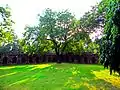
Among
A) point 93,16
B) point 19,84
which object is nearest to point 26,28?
point 93,16

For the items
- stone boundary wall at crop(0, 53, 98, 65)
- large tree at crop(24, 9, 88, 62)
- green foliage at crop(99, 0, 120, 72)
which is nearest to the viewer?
green foliage at crop(99, 0, 120, 72)

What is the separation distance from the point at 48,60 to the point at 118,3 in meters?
40.0

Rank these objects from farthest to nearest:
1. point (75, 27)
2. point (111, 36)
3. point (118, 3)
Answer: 1. point (75, 27)
2. point (111, 36)
3. point (118, 3)

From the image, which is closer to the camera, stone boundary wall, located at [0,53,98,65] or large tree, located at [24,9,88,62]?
large tree, located at [24,9,88,62]

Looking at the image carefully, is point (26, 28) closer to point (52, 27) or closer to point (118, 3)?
point (52, 27)

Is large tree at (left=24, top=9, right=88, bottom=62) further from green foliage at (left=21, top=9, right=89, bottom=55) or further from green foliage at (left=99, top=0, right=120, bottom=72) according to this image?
green foliage at (left=99, top=0, right=120, bottom=72)

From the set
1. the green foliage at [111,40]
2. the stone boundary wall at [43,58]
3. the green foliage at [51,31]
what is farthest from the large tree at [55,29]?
the green foliage at [111,40]

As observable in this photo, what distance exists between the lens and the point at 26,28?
168 feet

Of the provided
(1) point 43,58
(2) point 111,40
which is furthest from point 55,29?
(2) point 111,40

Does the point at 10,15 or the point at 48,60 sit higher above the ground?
the point at 10,15

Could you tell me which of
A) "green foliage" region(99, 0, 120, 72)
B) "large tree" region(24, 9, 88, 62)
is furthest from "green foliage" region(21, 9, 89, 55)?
"green foliage" region(99, 0, 120, 72)

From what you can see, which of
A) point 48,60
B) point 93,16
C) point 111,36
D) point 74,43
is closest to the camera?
point 111,36

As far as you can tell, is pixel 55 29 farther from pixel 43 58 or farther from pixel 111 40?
pixel 111 40

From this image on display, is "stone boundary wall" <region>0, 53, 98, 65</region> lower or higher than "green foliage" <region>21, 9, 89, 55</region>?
lower
